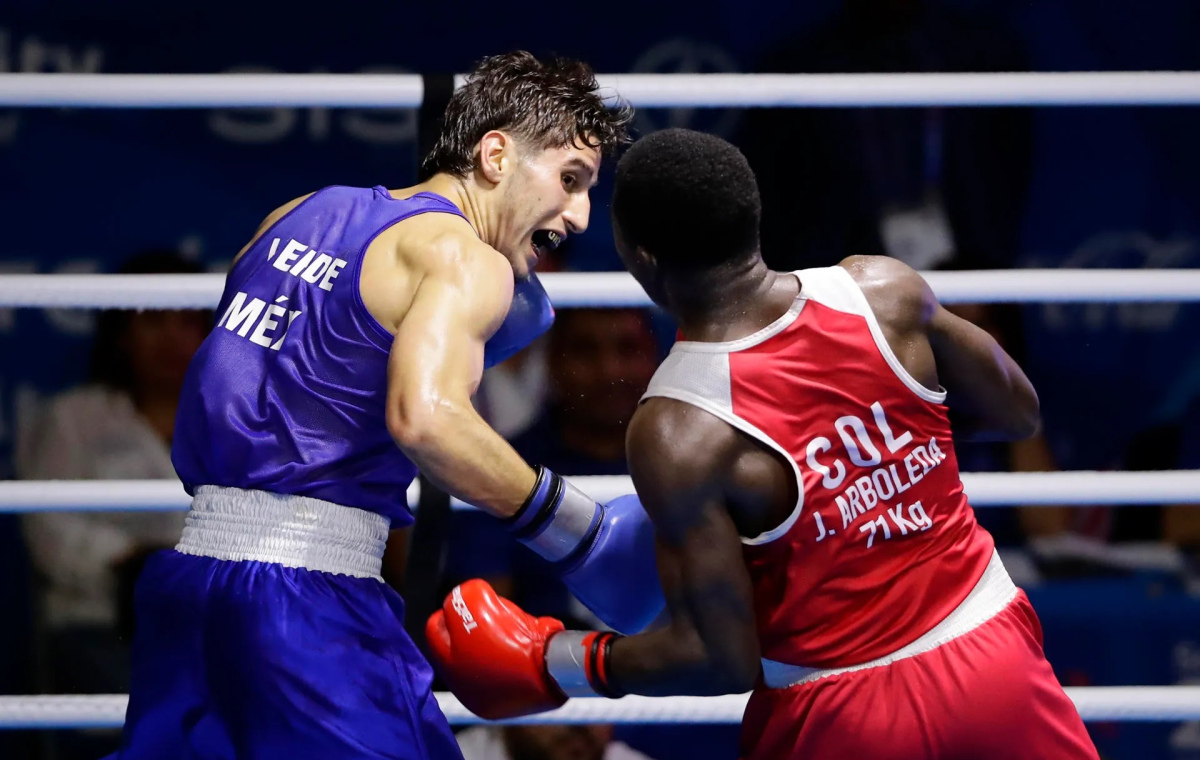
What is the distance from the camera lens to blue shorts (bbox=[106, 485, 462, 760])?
1.61 meters

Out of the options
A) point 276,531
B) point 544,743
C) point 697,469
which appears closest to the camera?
point 697,469

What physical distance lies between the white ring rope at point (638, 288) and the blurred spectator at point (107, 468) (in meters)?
0.64

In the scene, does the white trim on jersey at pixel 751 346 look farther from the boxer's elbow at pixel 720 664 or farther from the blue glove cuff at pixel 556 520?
the blue glove cuff at pixel 556 520

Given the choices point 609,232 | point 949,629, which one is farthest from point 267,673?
point 609,232

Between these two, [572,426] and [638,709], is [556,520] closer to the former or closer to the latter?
[638,709]

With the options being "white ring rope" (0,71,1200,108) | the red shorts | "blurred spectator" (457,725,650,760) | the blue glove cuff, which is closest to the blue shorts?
the blue glove cuff

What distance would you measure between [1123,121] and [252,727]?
2.63 metres

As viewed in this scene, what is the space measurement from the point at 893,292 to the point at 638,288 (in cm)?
74

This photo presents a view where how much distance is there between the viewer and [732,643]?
60.2 inches

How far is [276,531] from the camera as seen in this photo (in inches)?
67.1

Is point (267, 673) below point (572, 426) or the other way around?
the other way around

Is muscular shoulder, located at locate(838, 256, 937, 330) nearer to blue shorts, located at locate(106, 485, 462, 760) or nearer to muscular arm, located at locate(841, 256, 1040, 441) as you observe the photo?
muscular arm, located at locate(841, 256, 1040, 441)

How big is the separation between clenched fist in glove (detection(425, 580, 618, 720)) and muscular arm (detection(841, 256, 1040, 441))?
60cm

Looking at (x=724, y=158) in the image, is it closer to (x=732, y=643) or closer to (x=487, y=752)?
(x=732, y=643)
